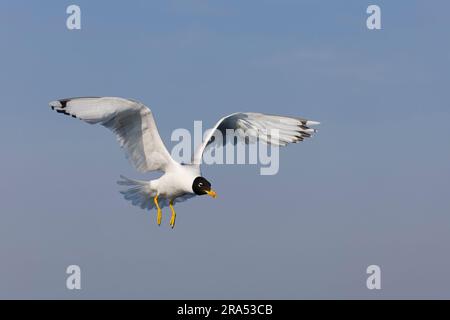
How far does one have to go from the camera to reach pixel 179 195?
15.6 metres

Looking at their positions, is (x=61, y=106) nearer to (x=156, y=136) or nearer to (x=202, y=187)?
(x=156, y=136)

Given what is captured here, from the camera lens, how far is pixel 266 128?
54.6 ft

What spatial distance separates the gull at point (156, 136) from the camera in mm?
14695

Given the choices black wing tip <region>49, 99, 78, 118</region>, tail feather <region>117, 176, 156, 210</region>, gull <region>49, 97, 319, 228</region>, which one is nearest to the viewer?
black wing tip <region>49, 99, 78, 118</region>

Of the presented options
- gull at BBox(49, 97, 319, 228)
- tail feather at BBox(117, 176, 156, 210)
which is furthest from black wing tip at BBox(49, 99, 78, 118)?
tail feather at BBox(117, 176, 156, 210)

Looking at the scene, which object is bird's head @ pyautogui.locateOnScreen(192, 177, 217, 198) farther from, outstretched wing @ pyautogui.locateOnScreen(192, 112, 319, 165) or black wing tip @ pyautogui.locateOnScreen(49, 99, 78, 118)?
black wing tip @ pyautogui.locateOnScreen(49, 99, 78, 118)

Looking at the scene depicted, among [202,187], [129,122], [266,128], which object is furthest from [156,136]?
[266,128]

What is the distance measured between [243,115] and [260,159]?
0.93m

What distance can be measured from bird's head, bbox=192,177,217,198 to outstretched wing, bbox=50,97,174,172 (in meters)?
0.74

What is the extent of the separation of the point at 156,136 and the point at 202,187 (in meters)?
1.25

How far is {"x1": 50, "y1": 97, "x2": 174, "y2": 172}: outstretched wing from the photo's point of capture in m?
14.6
